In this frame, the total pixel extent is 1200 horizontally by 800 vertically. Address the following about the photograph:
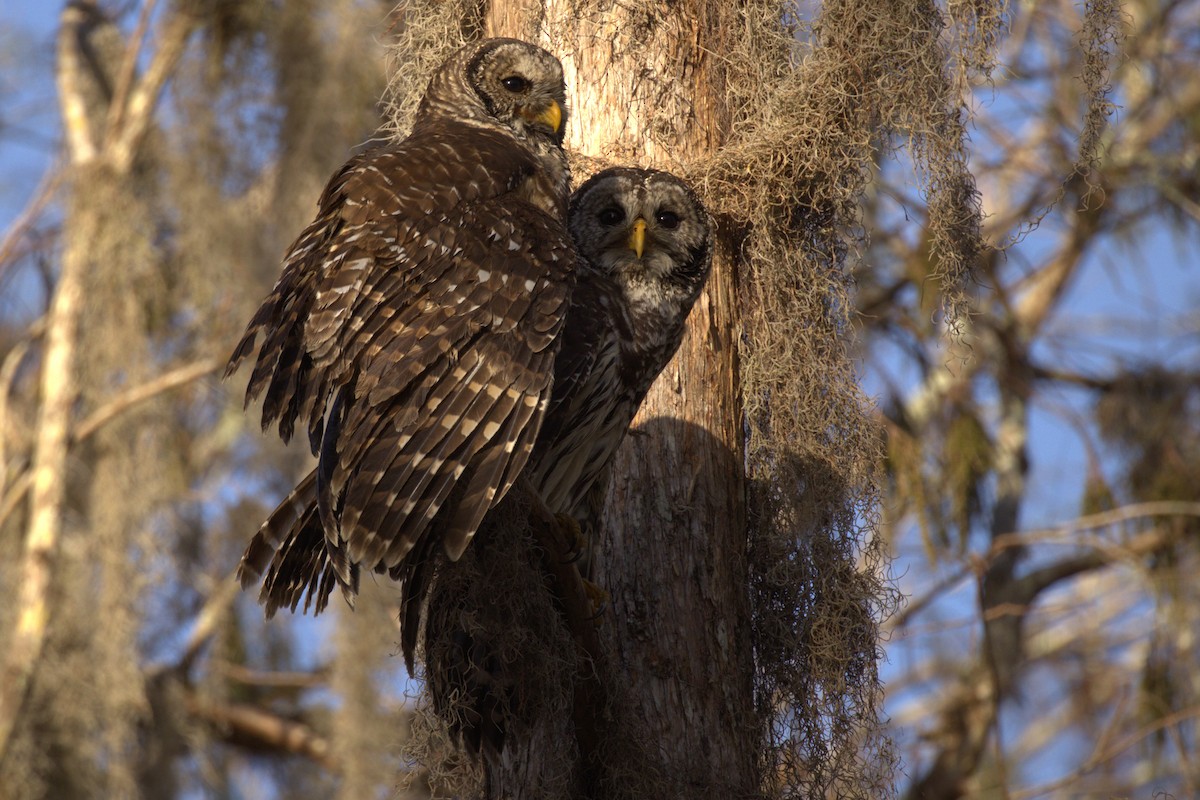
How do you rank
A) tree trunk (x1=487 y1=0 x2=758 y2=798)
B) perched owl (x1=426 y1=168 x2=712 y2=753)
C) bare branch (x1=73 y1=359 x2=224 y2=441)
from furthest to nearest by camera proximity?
1. bare branch (x1=73 y1=359 x2=224 y2=441)
2. tree trunk (x1=487 y1=0 x2=758 y2=798)
3. perched owl (x1=426 y1=168 x2=712 y2=753)

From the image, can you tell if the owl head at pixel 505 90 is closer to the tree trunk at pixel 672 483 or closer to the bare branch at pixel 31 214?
the tree trunk at pixel 672 483

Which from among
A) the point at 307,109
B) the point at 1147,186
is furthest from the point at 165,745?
the point at 1147,186

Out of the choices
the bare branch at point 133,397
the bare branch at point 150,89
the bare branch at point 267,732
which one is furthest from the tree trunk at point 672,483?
the bare branch at point 267,732

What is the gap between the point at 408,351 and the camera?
3.45 m

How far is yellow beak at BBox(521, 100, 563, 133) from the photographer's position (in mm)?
4438

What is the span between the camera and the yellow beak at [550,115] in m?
4.44

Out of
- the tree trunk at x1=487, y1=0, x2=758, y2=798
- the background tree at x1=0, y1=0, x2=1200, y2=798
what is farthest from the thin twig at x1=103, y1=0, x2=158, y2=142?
the tree trunk at x1=487, y1=0, x2=758, y2=798

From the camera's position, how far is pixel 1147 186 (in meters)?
10.1

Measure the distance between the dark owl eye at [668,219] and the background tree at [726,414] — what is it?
29 centimetres

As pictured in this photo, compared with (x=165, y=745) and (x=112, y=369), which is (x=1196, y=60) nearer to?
(x=112, y=369)

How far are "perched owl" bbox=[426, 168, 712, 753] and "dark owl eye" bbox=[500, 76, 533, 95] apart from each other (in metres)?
0.37

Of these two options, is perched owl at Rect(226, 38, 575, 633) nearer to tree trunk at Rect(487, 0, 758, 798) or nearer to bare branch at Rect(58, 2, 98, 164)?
tree trunk at Rect(487, 0, 758, 798)

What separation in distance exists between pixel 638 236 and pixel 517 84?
66cm

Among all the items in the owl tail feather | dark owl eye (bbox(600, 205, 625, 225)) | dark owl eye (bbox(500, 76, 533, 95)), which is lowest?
the owl tail feather
